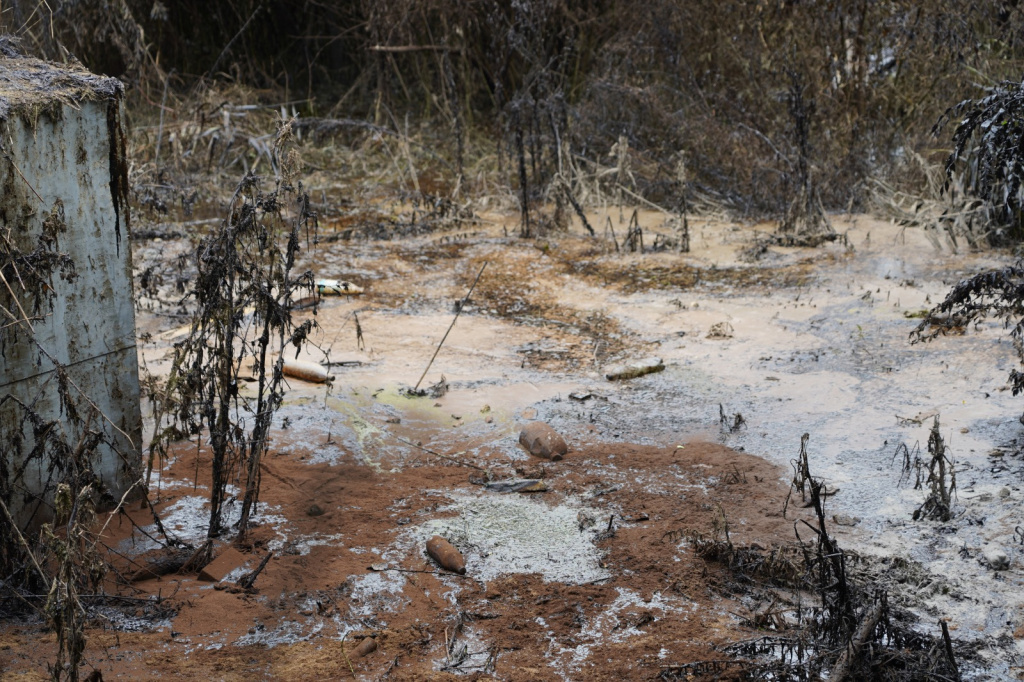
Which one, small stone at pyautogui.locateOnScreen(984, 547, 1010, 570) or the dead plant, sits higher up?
the dead plant

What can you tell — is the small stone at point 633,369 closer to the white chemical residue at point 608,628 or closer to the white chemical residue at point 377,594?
the white chemical residue at point 608,628

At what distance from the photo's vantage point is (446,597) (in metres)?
3.15

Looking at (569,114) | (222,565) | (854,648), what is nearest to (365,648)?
(222,565)

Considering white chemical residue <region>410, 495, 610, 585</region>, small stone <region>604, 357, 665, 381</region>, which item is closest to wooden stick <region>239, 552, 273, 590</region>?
white chemical residue <region>410, 495, 610, 585</region>

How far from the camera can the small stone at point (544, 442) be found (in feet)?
13.4

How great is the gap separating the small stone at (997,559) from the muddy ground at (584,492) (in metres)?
0.02

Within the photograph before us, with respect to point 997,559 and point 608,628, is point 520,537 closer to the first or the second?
point 608,628

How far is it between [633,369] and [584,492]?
126 centimetres

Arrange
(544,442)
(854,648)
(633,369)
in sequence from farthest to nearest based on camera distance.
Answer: (633,369)
(544,442)
(854,648)

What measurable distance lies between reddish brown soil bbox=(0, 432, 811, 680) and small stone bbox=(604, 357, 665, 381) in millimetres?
946

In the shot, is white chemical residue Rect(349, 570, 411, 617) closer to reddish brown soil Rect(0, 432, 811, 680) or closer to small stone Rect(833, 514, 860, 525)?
reddish brown soil Rect(0, 432, 811, 680)

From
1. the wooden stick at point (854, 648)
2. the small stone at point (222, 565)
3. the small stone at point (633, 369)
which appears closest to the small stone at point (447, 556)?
the small stone at point (222, 565)

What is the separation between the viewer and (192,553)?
3312mm

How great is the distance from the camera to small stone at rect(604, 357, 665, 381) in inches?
194
